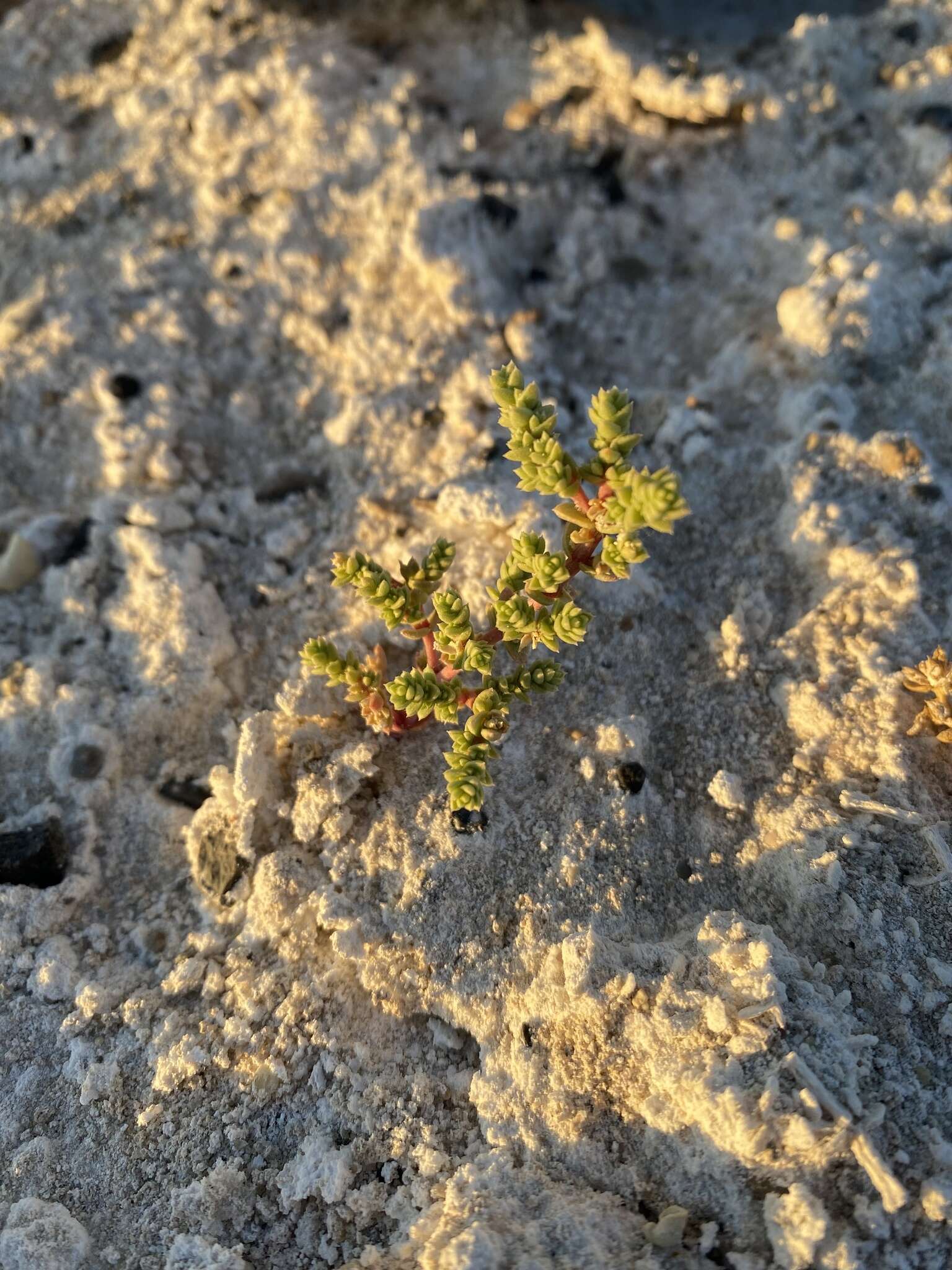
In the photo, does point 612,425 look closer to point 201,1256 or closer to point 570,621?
point 570,621

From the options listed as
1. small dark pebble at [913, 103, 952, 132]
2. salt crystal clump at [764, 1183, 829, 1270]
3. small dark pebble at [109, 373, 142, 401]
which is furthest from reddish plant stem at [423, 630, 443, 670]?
small dark pebble at [913, 103, 952, 132]

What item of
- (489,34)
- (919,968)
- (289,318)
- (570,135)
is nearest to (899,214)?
(570,135)

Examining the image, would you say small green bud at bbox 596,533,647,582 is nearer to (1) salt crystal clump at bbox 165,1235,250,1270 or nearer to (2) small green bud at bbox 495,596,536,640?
(2) small green bud at bbox 495,596,536,640

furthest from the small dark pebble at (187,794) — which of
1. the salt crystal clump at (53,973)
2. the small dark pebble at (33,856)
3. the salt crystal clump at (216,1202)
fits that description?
the salt crystal clump at (216,1202)

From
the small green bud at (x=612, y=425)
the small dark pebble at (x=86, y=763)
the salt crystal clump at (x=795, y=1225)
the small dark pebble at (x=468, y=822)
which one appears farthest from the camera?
the small dark pebble at (x=86, y=763)

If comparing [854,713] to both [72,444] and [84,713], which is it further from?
[72,444]

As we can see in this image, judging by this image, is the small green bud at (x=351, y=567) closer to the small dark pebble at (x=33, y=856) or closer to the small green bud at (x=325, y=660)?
the small green bud at (x=325, y=660)
